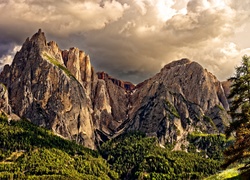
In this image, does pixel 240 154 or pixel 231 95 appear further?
pixel 231 95

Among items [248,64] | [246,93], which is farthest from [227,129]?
[248,64]


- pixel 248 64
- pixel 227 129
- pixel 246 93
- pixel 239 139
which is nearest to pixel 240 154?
pixel 239 139

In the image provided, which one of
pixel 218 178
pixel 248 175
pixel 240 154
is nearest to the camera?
pixel 240 154

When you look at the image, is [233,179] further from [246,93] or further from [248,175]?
[246,93]

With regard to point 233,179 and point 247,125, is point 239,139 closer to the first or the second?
point 247,125

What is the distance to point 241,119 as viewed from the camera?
45.5m

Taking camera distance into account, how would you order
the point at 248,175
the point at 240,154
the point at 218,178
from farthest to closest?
the point at 218,178, the point at 248,175, the point at 240,154

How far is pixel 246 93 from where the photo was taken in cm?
4631

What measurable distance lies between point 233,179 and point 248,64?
16.6 m

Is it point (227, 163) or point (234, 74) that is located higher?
point (234, 74)

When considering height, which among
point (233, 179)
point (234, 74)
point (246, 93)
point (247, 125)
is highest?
point (234, 74)

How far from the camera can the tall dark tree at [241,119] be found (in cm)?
4284

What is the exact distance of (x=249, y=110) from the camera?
1750 inches

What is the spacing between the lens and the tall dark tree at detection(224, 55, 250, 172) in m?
42.8
